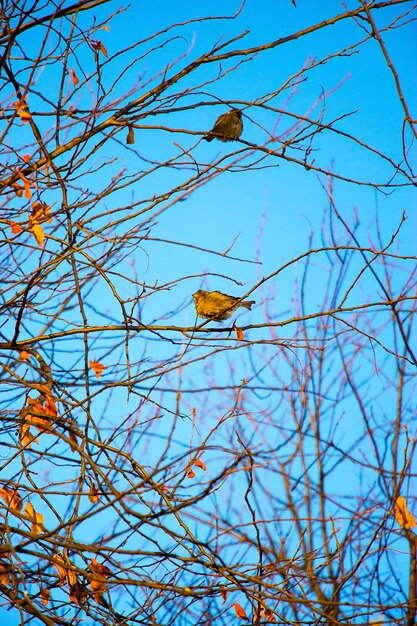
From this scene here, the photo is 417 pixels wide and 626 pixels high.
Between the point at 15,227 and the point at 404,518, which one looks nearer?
the point at 404,518

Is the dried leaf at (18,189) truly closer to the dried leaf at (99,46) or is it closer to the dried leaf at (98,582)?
the dried leaf at (99,46)

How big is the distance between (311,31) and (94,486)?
7.16 feet

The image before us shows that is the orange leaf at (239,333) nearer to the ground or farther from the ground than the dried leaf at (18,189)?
nearer to the ground

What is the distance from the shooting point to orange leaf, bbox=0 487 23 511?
2445 mm

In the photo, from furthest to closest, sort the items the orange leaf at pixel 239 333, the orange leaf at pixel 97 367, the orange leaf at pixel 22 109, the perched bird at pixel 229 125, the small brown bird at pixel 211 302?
1. the perched bird at pixel 229 125
2. the small brown bird at pixel 211 302
3. the orange leaf at pixel 239 333
4. the orange leaf at pixel 97 367
5. the orange leaf at pixel 22 109

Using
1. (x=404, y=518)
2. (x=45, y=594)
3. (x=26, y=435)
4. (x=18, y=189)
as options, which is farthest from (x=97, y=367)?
(x=404, y=518)

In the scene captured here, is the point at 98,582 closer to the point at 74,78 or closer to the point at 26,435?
the point at 26,435

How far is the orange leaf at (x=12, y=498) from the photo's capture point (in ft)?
8.02

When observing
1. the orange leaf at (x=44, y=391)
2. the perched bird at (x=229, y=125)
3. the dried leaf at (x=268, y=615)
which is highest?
the perched bird at (x=229, y=125)

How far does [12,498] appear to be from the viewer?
246cm

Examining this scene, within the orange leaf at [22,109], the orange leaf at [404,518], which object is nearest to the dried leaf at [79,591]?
the orange leaf at [404,518]

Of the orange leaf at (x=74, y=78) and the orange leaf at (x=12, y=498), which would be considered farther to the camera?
the orange leaf at (x=74, y=78)

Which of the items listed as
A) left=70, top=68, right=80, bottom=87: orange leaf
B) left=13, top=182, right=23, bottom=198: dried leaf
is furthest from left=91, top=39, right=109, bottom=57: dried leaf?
left=13, top=182, right=23, bottom=198: dried leaf

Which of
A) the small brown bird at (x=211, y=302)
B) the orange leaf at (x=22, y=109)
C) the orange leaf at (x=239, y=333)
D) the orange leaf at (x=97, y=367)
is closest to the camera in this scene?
the orange leaf at (x=22, y=109)
